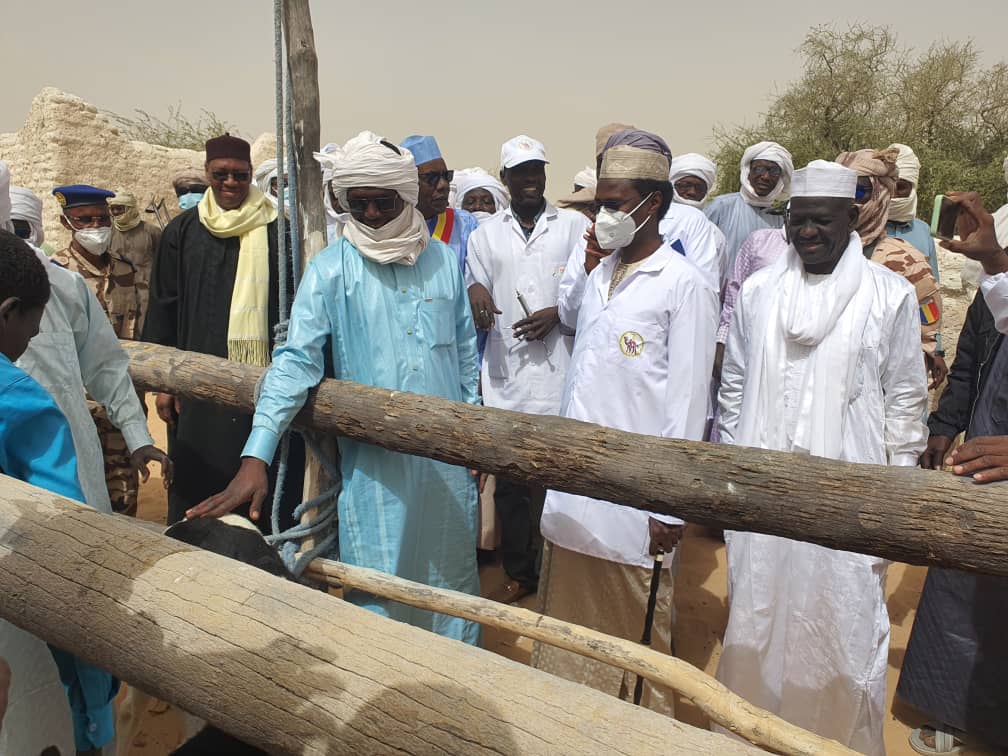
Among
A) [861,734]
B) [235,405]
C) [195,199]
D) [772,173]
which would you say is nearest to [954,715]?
[861,734]

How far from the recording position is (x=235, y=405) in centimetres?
277

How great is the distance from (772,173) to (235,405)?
14.0 ft

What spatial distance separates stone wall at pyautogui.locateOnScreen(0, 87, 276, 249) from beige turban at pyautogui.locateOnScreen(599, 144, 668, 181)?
9428mm

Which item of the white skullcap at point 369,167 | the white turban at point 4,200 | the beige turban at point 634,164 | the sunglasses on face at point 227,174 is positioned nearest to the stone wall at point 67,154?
the sunglasses on face at point 227,174

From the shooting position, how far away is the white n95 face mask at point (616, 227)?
2830 mm

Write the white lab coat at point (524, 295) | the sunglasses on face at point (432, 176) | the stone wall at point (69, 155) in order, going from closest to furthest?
1. the white lab coat at point (524, 295)
2. the sunglasses on face at point (432, 176)
3. the stone wall at point (69, 155)

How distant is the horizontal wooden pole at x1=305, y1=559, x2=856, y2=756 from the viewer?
1611mm

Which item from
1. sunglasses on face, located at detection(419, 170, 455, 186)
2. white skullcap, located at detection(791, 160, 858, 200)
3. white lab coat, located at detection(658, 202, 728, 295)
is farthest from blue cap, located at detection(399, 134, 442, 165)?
white skullcap, located at detection(791, 160, 858, 200)

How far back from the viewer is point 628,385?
2.75 meters

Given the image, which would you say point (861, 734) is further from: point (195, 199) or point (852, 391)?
point (195, 199)

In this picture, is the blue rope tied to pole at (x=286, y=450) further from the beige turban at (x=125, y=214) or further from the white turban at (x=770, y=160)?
the beige turban at (x=125, y=214)

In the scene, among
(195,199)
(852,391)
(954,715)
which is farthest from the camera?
(195,199)

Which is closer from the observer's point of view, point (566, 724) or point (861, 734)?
point (566, 724)

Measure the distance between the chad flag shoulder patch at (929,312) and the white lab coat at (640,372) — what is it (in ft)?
6.16
